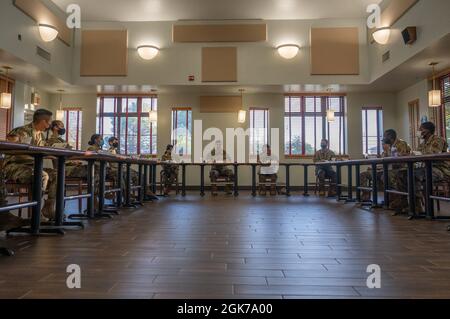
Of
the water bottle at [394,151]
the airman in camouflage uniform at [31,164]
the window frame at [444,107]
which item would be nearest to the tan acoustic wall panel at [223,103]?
the window frame at [444,107]

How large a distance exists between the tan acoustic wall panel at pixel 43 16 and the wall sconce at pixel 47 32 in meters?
0.20

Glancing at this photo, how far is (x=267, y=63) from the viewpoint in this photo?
8320mm

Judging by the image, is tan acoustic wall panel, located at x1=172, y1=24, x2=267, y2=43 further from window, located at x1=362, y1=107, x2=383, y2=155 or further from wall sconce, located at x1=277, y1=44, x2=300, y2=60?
window, located at x1=362, y1=107, x2=383, y2=155

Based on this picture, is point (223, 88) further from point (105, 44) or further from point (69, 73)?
point (69, 73)

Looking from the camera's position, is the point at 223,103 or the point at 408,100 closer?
the point at 408,100

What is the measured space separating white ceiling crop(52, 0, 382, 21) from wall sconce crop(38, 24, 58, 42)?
0.91 m

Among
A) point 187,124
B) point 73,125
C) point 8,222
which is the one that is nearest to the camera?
point 8,222

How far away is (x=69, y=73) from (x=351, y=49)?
22.9 ft

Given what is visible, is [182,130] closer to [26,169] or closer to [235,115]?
[235,115]

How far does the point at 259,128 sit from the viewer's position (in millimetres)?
9617

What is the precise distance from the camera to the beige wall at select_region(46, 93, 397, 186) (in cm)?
940

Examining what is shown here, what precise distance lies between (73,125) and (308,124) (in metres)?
6.89

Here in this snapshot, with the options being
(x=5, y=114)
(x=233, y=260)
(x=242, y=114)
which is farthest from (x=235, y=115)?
(x=233, y=260)

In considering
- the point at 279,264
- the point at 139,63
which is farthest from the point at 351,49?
the point at 279,264
